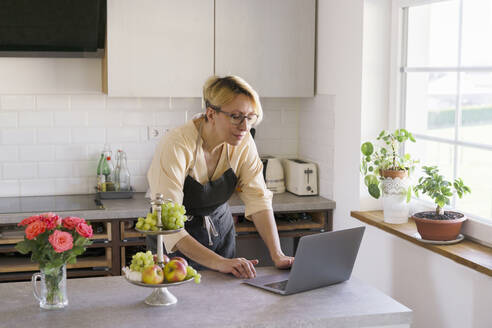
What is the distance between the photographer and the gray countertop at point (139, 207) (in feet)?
12.1

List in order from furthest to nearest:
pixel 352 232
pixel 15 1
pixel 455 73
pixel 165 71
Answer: pixel 165 71, pixel 15 1, pixel 455 73, pixel 352 232

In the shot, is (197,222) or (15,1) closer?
(197,222)

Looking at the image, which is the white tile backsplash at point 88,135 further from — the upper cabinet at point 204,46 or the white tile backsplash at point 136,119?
the upper cabinet at point 204,46

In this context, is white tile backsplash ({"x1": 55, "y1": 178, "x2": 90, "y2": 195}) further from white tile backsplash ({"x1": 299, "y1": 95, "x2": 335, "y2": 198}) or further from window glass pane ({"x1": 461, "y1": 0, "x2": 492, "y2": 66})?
window glass pane ({"x1": 461, "y1": 0, "x2": 492, "y2": 66})

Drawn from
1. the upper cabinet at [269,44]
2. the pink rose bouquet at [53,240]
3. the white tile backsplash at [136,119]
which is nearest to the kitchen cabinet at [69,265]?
the white tile backsplash at [136,119]

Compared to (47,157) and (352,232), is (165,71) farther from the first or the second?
(352,232)

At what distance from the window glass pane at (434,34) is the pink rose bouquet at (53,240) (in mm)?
2011

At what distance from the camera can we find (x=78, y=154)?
4293mm

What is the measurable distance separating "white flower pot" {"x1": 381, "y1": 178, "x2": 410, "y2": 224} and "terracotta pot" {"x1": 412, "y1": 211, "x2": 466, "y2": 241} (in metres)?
0.33

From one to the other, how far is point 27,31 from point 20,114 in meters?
0.62

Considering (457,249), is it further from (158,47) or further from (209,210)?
(158,47)

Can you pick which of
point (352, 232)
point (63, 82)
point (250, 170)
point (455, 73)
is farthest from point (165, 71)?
point (352, 232)

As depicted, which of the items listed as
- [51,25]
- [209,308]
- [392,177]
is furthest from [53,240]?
[51,25]

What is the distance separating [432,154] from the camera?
11.1ft
